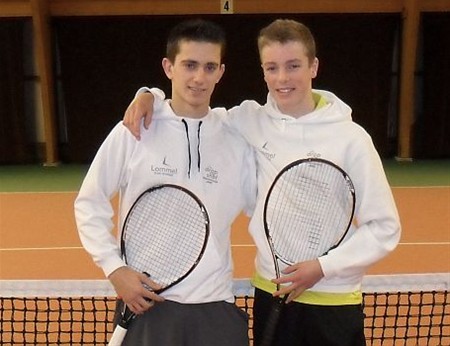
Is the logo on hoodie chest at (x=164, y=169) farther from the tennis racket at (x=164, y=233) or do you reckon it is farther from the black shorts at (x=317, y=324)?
the black shorts at (x=317, y=324)

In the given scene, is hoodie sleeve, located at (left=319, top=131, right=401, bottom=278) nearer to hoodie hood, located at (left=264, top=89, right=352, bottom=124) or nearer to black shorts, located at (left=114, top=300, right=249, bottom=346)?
hoodie hood, located at (left=264, top=89, right=352, bottom=124)

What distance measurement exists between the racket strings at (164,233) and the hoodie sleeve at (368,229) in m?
0.39

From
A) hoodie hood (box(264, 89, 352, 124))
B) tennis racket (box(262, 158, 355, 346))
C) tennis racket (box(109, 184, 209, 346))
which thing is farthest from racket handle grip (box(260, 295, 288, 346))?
hoodie hood (box(264, 89, 352, 124))

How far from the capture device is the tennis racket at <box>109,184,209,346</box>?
6.51 ft

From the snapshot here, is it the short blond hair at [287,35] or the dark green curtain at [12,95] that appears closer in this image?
the short blond hair at [287,35]

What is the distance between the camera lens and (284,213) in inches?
80.4

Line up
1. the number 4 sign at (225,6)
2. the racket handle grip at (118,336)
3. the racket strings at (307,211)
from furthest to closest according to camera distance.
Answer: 1. the number 4 sign at (225,6)
2. the racket strings at (307,211)
3. the racket handle grip at (118,336)

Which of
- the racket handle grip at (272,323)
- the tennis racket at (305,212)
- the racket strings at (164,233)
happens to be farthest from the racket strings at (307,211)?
the racket strings at (164,233)

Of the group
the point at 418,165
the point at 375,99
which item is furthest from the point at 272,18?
the point at 418,165

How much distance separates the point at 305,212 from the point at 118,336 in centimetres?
66

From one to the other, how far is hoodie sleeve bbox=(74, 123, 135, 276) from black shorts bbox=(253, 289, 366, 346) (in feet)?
1.69

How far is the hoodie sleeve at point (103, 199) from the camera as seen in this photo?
198 cm

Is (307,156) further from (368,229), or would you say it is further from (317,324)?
(317,324)

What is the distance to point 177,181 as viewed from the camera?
2.05 m
